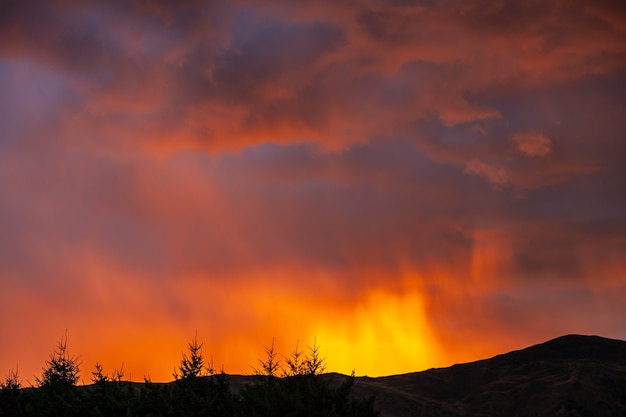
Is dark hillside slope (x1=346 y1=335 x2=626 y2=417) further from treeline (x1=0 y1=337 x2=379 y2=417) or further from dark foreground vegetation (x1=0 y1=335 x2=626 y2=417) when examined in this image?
treeline (x1=0 y1=337 x2=379 y2=417)

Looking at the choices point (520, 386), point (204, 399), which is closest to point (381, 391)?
point (520, 386)

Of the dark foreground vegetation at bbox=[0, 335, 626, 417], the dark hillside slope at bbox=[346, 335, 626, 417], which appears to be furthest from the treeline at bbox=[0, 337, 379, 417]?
the dark hillside slope at bbox=[346, 335, 626, 417]

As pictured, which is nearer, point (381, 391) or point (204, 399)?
Result: point (204, 399)

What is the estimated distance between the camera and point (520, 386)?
345 feet

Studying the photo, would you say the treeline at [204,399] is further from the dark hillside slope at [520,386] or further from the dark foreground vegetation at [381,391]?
the dark hillside slope at [520,386]

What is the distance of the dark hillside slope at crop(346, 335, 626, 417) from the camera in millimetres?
94625

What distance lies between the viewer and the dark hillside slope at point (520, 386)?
94625 mm

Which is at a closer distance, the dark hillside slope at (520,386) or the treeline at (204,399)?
the treeline at (204,399)

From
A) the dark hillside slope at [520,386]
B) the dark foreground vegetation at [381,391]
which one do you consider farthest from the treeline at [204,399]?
the dark hillside slope at [520,386]

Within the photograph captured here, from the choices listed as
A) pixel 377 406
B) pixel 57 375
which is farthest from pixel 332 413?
pixel 377 406

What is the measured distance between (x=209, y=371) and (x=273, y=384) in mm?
6052

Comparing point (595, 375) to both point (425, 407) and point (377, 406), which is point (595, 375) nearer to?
point (425, 407)

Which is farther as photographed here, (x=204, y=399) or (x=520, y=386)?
(x=520, y=386)

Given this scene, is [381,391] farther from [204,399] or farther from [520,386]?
[204,399]
